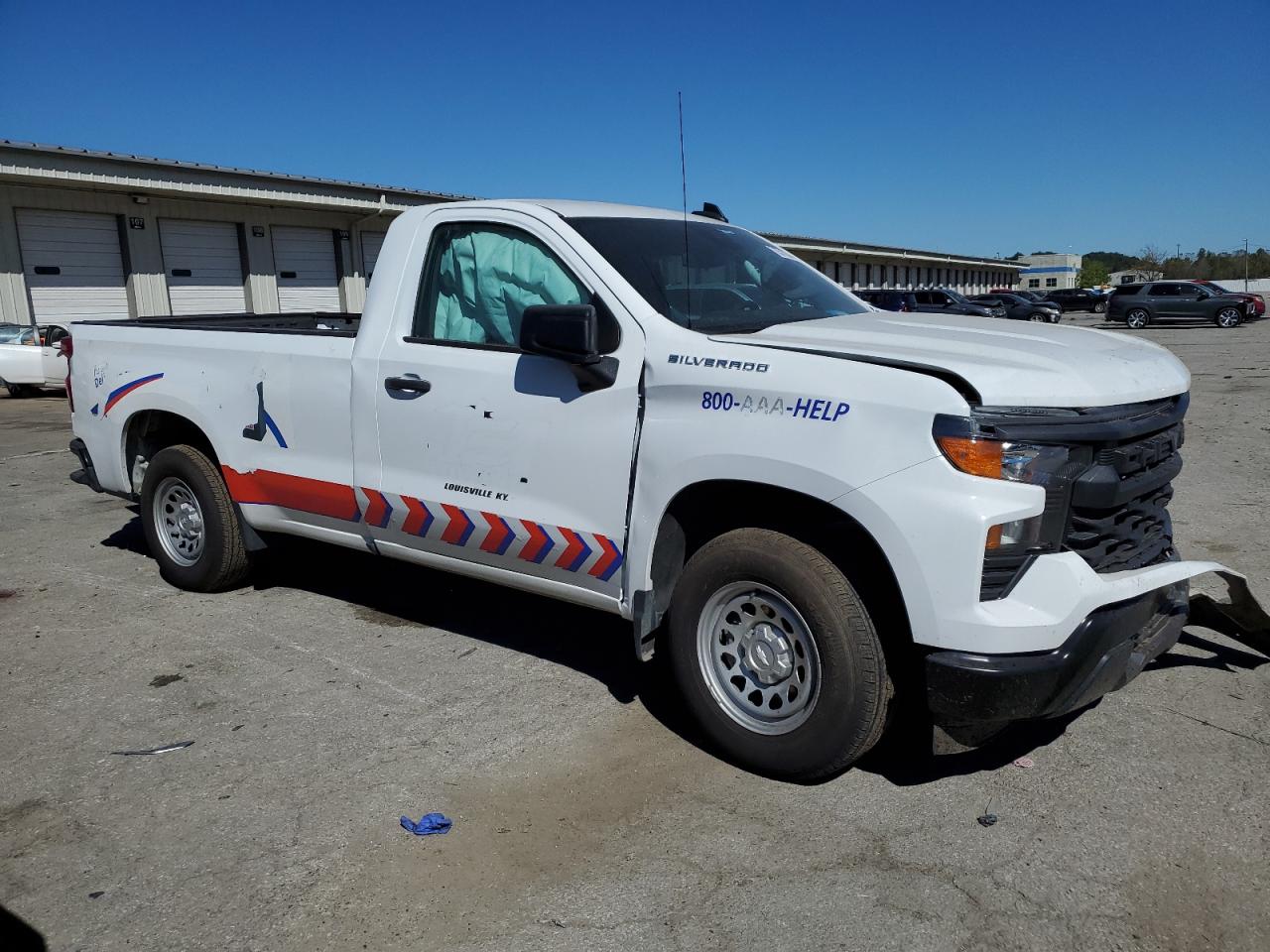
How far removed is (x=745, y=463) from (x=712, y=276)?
4.06 ft

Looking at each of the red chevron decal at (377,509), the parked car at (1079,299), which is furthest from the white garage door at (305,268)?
the parked car at (1079,299)

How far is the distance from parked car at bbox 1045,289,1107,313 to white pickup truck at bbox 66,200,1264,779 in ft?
174

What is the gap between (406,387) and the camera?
440cm

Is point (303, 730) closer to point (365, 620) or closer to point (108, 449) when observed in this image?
point (365, 620)

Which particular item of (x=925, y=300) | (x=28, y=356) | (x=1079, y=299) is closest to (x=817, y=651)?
(x=28, y=356)

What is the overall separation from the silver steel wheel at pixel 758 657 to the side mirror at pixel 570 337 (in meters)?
0.96

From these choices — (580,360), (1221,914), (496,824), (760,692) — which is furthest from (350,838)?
(1221,914)

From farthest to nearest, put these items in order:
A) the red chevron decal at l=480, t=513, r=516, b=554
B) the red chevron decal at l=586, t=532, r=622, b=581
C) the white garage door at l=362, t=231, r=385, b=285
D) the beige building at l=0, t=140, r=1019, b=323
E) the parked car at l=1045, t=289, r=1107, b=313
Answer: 1. the parked car at l=1045, t=289, r=1107, b=313
2. the white garage door at l=362, t=231, r=385, b=285
3. the beige building at l=0, t=140, r=1019, b=323
4. the red chevron decal at l=480, t=513, r=516, b=554
5. the red chevron decal at l=586, t=532, r=622, b=581

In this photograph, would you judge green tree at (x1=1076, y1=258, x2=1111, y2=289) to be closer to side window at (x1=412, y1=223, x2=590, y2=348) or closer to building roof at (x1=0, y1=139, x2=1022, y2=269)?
building roof at (x1=0, y1=139, x2=1022, y2=269)

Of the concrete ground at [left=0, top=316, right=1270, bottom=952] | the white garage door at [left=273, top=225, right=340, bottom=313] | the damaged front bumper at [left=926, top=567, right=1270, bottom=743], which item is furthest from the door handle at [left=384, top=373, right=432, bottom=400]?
the white garage door at [left=273, top=225, right=340, bottom=313]

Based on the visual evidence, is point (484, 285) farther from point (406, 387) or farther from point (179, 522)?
point (179, 522)

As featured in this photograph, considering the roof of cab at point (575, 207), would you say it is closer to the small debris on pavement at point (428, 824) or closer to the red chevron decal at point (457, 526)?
the red chevron decal at point (457, 526)

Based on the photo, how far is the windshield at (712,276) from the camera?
4004 millimetres

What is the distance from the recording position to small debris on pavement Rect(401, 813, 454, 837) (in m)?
3.33
